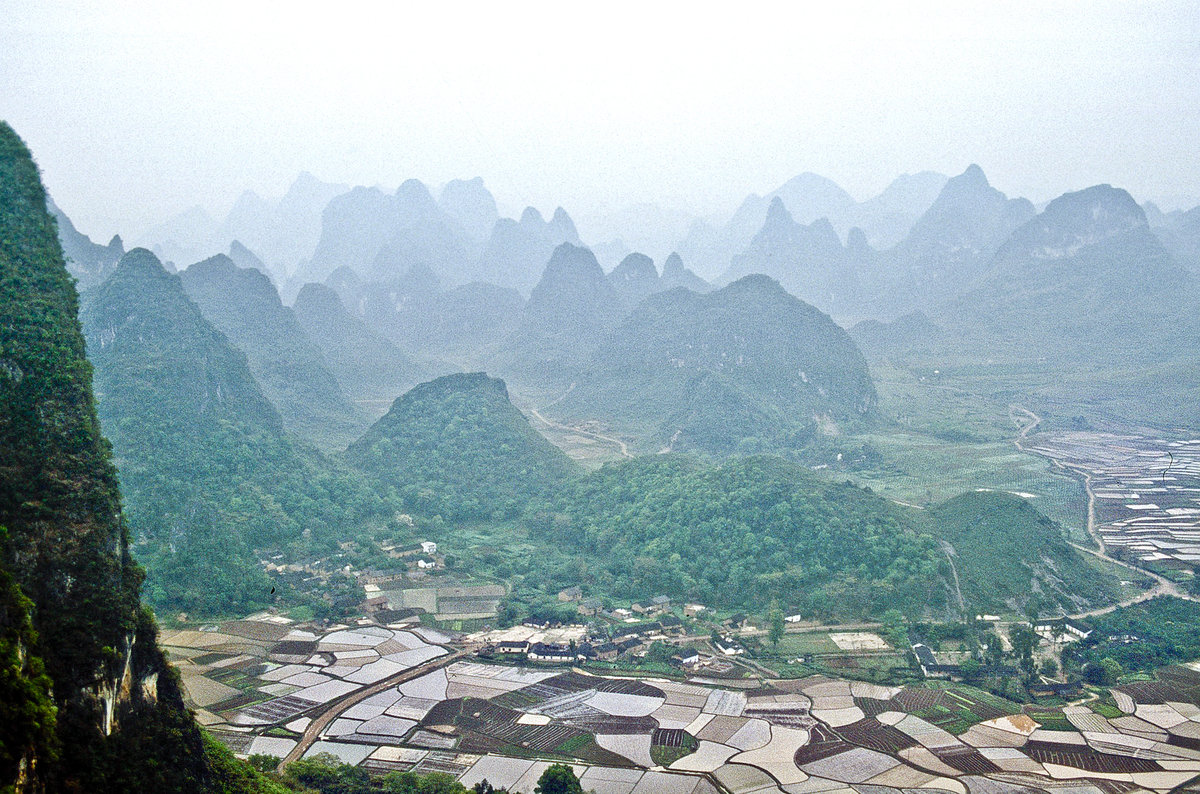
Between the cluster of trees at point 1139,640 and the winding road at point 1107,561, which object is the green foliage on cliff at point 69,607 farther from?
the winding road at point 1107,561

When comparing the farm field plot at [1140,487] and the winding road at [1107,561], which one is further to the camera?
the farm field plot at [1140,487]

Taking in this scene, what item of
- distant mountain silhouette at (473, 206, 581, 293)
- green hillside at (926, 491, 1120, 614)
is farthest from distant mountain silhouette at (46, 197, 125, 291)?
distant mountain silhouette at (473, 206, 581, 293)

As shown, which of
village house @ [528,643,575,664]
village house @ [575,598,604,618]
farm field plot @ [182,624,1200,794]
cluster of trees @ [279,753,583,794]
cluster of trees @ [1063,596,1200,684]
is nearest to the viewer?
cluster of trees @ [279,753,583,794]

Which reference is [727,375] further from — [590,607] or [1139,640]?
[1139,640]

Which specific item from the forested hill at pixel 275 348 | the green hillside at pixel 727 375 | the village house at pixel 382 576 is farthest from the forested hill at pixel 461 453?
the green hillside at pixel 727 375

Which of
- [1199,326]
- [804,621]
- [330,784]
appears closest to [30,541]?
[330,784]

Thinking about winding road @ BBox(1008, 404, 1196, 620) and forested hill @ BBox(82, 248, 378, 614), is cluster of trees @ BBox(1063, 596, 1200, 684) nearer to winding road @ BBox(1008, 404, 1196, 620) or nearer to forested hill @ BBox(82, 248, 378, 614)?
winding road @ BBox(1008, 404, 1196, 620)
